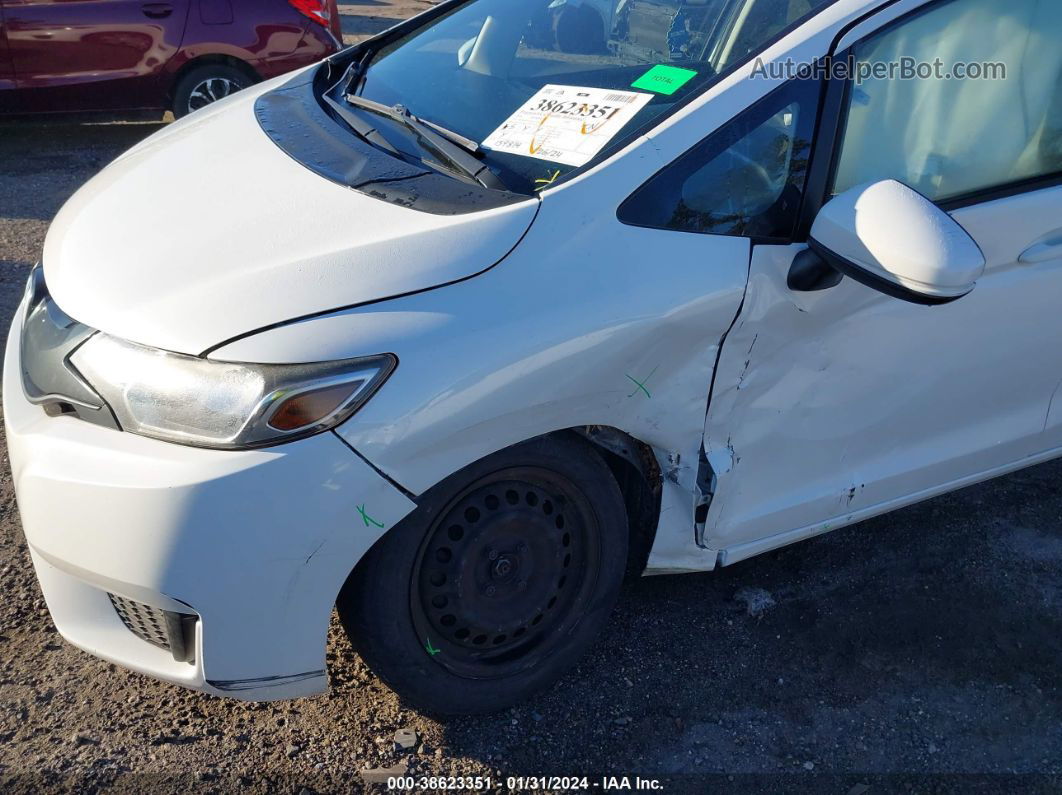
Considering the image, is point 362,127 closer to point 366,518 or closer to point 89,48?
point 366,518

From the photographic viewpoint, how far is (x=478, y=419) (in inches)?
80.4

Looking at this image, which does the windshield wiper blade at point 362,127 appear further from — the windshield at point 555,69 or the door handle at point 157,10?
the door handle at point 157,10

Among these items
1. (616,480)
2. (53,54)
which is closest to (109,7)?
(53,54)

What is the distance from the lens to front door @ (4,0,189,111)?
6602mm

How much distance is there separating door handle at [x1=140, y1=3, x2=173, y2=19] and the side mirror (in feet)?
19.2

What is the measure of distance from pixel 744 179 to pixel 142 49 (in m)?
5.67

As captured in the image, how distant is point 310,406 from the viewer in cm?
193

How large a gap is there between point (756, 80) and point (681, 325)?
1.90 feet

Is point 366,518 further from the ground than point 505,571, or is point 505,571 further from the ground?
point 366,518

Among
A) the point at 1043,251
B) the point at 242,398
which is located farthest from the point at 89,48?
the point at 1043,251

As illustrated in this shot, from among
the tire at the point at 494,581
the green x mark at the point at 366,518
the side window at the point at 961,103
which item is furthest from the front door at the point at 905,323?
the green x mark at the point at 366,518

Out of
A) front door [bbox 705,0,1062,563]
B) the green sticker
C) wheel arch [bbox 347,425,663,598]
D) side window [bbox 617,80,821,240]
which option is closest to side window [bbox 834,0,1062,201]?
front door [bbox 705,0,1062,563]

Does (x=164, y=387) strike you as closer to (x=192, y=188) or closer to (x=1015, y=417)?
(x=192, y=188)

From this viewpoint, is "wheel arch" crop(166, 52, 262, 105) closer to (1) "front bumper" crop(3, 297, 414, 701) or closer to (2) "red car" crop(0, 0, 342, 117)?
(2) "red car" crop(0, 0, 342, 117)
